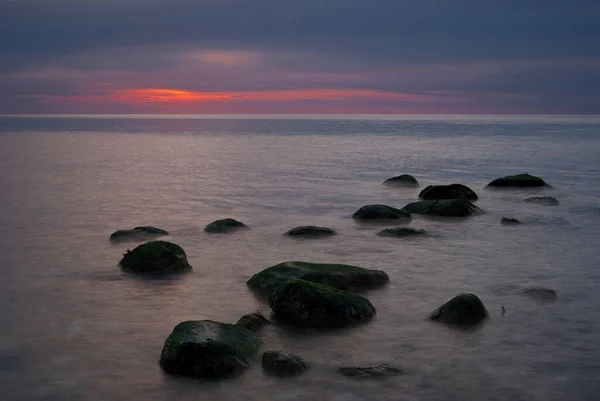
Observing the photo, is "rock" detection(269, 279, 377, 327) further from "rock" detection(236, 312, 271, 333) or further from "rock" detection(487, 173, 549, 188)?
"rock" detection(487, 173, 549, 188)

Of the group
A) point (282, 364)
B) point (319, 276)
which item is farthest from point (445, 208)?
point (282, 364)

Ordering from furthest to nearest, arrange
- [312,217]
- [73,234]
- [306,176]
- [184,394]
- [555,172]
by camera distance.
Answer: [555,172]
[306,176]
[312,217]
[73,234]
[184,394]

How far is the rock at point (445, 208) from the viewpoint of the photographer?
20.9 metres

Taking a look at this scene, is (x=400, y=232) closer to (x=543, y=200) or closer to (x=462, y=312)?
(x=462, y=312)

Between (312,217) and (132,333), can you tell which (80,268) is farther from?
(312,217)

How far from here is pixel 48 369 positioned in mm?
8367

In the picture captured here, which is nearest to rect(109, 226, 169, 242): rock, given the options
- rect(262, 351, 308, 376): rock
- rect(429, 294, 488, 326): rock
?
rect(429, 294, 488, 326): rock

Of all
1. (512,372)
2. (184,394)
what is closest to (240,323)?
(184,394)

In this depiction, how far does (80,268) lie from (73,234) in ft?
14.4

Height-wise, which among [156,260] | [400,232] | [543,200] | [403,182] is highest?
[156,260]

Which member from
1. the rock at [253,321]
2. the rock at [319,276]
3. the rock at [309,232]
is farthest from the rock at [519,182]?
the rock at [253,321]

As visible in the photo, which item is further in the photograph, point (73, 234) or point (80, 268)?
point (73, 234)

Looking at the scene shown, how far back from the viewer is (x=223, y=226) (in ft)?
60.9

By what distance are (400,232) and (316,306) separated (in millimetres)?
7743
